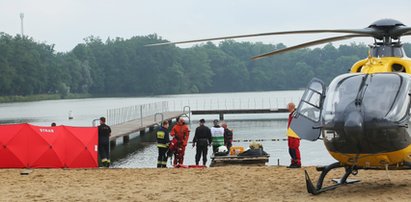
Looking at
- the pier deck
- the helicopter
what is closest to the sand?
the helicopter

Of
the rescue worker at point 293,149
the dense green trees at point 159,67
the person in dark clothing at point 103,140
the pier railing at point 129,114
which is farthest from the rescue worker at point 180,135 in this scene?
the dense green trees at point 159,67

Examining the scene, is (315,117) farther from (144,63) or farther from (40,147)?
(144,63)

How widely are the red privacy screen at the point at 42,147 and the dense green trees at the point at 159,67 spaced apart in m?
111

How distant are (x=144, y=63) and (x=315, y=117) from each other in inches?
5777

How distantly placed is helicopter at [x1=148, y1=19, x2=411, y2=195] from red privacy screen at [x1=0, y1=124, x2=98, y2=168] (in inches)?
286

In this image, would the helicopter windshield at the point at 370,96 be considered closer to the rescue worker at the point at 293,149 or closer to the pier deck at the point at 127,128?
the rescue worker at the point at 293,149

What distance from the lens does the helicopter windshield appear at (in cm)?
960

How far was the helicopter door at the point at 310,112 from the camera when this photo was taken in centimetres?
1089

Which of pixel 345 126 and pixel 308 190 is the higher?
pixel 345 126

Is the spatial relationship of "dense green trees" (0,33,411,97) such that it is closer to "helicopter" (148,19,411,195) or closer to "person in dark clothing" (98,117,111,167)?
"person in dark clothing" (98,117,111,167)

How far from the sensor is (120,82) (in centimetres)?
15288

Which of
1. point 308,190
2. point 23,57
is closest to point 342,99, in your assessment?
point 308,190

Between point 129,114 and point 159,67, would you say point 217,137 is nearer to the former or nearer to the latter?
point 129,114

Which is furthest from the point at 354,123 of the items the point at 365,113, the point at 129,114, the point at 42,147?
the point at 129,114
